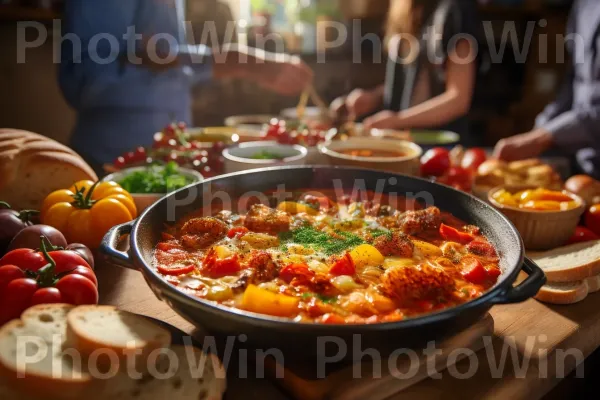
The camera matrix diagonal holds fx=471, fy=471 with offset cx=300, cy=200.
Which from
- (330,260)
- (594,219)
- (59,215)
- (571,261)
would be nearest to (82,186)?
(59,215)

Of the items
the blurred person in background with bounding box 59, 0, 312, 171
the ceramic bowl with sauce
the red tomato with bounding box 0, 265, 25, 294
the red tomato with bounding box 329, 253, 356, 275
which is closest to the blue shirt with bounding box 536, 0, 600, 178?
the ceramic bowl with sauce

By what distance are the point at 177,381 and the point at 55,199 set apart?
4.53 ft

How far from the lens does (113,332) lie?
4.37ft

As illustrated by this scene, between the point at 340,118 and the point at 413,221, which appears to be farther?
the point at 340,118

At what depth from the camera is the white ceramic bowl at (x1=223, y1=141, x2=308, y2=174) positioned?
258cm

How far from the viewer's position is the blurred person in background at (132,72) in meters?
3.72

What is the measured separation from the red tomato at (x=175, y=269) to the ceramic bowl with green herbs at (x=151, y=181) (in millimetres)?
714

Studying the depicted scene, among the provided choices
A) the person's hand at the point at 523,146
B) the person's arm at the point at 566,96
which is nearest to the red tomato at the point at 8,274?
the person's hand at the point at 523,146

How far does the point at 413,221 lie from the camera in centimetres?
212

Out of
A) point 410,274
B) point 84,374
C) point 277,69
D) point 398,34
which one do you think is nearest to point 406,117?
point 398,34

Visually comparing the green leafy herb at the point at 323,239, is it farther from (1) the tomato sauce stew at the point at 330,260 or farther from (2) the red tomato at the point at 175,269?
(2) the red tomato at the point at 175,269

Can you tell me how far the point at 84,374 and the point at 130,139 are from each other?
320cm

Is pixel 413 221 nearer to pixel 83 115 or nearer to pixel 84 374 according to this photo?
pixel 84 374

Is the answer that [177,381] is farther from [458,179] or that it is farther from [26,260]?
[458,179]
